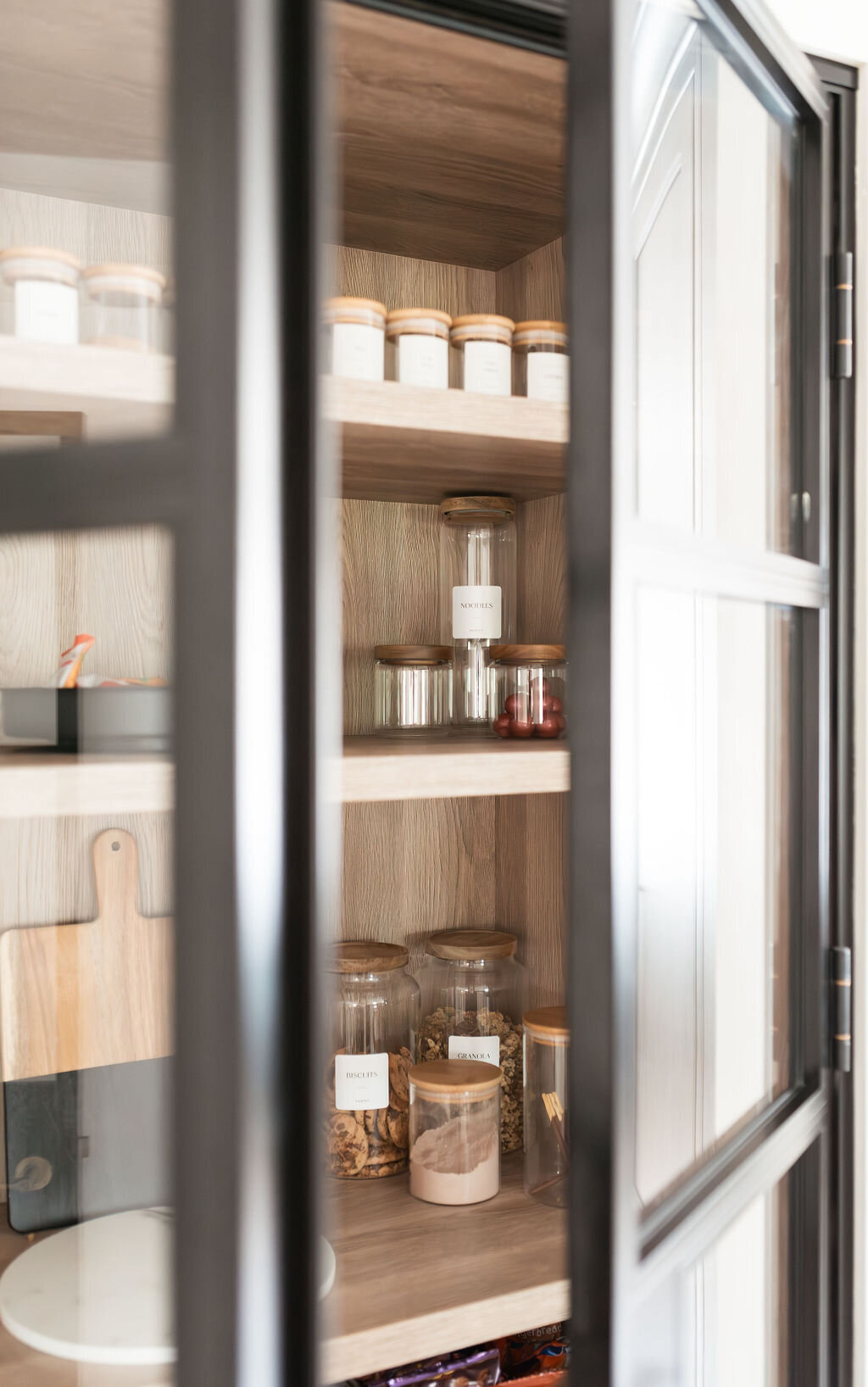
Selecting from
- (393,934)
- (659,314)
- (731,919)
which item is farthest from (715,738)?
(393,934)

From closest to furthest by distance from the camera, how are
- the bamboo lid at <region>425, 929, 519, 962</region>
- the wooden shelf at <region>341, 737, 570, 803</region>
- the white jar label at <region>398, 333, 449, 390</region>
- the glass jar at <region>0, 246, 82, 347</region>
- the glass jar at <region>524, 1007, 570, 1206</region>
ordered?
the glass jar at <region>0, 246, 82, 347</region> < the wooden shelf at <region>341, 737, 570, 803</region> < the white jar label at <region>398, 333, 449, 390</region> < the glass jar at <region>524, 1007, 570, 1206</region> < the bamboo lid at <region>425, 929, 519, 962</region>

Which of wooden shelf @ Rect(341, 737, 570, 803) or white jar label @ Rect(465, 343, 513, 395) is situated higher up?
white jar label @ Rect(465, 343, 513, 395)

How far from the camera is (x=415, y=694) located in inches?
45.1

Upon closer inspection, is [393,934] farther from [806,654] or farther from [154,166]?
[154,166]

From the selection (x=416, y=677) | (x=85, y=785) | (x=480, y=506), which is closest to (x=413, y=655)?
(x=416, y=677)

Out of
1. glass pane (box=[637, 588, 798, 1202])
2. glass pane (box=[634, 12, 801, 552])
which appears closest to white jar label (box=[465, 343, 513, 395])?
glass pane (box=[634, 12, 801, 552])

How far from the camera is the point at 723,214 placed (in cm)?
88

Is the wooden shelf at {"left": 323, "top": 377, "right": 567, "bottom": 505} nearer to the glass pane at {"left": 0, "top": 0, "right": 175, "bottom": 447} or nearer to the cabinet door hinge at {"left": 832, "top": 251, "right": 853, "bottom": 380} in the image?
the cabinet door hinge at {"left": 832, "top": 251, "right": 853, "bottom": 380}

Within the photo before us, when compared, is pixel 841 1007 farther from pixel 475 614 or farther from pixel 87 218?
pixel 87 218

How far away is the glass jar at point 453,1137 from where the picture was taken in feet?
3.35

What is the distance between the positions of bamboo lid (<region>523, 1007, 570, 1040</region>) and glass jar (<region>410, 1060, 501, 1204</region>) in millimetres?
64

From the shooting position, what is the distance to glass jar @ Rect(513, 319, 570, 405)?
1.00 metres

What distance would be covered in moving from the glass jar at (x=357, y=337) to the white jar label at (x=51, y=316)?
507 mm

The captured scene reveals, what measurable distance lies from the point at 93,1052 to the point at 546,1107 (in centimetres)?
73
